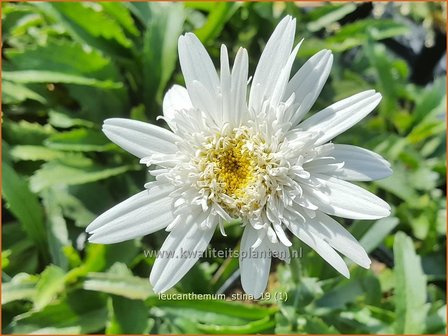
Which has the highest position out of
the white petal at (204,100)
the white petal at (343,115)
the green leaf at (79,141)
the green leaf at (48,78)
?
the green leaf at (48,78)

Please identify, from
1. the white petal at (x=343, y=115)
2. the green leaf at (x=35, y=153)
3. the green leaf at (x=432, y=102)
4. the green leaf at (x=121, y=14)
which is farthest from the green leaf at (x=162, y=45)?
the green leaf at (x=432, y=102)

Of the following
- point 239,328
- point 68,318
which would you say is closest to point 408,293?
point 239,328

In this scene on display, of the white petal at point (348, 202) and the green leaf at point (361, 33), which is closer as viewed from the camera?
the white petal at point (348, 202)

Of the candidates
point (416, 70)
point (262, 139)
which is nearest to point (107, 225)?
point (262, 139)

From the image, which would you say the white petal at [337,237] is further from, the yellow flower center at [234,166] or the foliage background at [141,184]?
the foliage background at [141,184]

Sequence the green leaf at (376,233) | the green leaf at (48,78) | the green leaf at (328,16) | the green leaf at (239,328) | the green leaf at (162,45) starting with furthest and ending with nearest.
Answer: the green leaf at (328,16) < the green leaf at (162,45) < the green leaf at (48,78) < the green leaf at (376,233) < the green leaf at (239,328)

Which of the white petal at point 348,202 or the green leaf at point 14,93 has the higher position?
the green leaf at point 14,93

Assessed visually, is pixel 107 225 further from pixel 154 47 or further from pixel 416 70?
pixel 416 70
